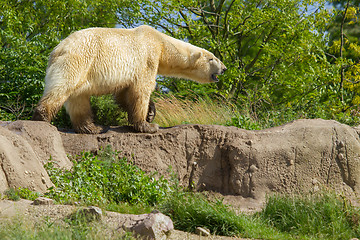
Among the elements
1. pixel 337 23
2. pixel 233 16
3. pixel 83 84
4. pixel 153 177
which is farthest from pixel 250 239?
pixel 337 23

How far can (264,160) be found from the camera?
22.9 ft

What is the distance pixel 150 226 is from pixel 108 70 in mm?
3136

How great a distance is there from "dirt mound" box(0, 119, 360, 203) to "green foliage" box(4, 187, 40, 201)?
1429mm

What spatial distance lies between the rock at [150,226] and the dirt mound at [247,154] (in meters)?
2.47

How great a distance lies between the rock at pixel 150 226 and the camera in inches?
168

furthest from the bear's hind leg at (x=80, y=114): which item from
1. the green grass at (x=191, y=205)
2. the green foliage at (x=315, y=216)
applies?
the green foliage at (x=315, y=216)

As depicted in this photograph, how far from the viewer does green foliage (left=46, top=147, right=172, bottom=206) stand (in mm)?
5617

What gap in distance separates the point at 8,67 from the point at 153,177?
4.93 metres

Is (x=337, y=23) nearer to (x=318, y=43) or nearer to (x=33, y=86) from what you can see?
(x=318, y=43)

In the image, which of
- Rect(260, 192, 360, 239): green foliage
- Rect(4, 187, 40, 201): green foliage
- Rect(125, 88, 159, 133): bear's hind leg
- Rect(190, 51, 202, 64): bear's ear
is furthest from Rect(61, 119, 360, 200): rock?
Rect(4, 187, 40, 201): green foliage

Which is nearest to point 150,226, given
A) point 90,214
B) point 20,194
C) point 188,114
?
point 90,214

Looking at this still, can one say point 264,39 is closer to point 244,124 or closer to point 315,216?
point 244,124

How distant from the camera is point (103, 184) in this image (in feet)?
19.8

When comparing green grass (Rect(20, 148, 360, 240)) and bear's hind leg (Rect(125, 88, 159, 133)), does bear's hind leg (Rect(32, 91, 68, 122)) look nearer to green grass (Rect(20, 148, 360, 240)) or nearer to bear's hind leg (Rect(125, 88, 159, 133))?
green grass (Rect(20, 148, 360, 240))
